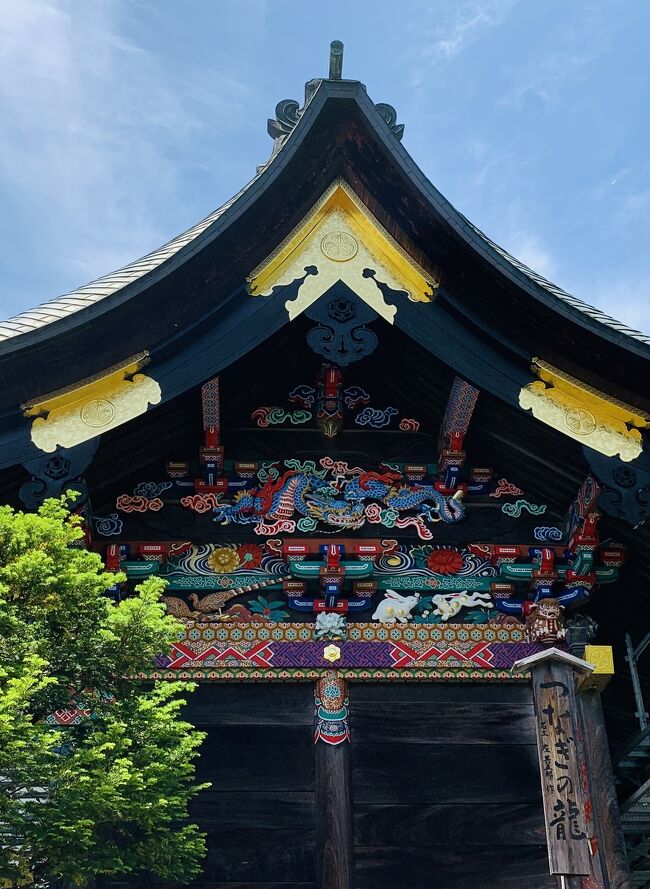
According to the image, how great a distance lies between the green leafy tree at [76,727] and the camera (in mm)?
4207

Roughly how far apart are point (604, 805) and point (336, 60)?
5094mm

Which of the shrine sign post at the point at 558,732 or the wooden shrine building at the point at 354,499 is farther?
the wooden shrine building at the point at 354,499

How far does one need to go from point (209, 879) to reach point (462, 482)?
126 inches

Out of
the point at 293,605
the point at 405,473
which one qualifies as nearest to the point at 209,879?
the point at 293,605

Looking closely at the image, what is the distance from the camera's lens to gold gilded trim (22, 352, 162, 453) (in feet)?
20.6

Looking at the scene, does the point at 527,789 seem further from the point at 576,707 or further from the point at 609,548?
the point at 609,548

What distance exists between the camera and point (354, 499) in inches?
283

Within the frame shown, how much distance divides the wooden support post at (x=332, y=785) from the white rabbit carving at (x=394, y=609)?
0.51 m

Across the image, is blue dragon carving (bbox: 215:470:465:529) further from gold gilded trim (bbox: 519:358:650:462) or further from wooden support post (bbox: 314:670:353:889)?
wooden support post (bbox: 314:670:353:889)

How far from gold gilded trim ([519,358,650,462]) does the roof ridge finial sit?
231cm

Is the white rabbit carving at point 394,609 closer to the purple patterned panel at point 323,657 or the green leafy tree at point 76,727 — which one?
the purple patterned panel at point 323,657

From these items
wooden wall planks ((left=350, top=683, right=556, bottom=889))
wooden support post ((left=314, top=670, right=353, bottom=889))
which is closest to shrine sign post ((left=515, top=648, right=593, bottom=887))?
wooden wall planks ((left=350, top=683, right=556, bottom=889))

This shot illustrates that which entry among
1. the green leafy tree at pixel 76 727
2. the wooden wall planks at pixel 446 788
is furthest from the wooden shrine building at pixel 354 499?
the green leafy tree at pixel 76 727

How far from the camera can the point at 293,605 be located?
22.4 feet
